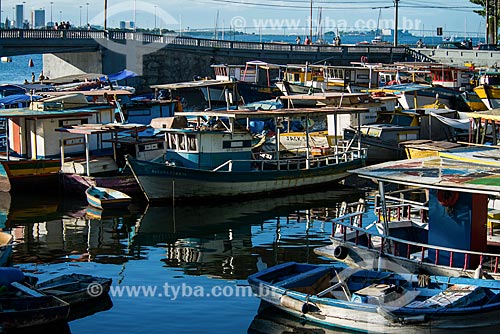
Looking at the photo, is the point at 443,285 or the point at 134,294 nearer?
the point at 443,285

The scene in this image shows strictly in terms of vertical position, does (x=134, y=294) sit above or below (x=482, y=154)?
below

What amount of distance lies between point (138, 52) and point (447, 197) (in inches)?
1827

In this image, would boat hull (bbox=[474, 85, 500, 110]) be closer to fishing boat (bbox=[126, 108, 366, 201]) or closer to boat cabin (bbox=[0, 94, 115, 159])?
A: fishing boat (bbox=[126, 108, 366, 201])

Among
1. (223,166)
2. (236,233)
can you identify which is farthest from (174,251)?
(223,166)

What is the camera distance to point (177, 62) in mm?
66500

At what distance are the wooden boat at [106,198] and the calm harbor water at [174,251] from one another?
399 millimetres

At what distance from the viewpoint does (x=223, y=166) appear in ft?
113

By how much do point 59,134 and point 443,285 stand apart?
2167 centimetres

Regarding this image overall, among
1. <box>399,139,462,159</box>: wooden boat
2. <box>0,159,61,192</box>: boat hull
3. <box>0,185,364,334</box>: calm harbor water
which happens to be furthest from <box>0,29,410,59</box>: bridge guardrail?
<box>399,139,462,159</box>: wooden boat

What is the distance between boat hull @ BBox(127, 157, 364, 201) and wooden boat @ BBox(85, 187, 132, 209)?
2.79 feet

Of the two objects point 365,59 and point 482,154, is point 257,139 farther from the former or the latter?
point 365,59

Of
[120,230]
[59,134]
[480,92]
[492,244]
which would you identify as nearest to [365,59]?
[480,92]

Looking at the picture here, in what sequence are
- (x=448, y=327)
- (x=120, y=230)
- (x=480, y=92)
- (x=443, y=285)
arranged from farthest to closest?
(x=480, y=92) → (x=120, y=230) → (x=443, y=285) → (x=448, y=327)

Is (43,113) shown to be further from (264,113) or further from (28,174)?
(264,113)
